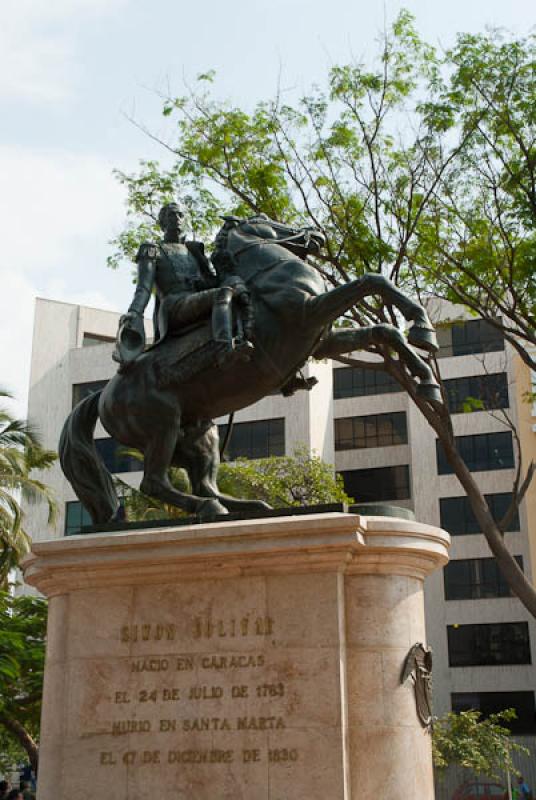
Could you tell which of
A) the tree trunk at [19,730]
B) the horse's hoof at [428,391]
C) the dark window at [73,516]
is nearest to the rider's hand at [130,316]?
the horse's hoof at [428,391]

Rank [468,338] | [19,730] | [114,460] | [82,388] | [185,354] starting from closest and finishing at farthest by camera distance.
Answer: [185,354]
[19,730]
[468,338]
[114,460]
[82,388]

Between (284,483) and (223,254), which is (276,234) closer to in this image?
(223,254)

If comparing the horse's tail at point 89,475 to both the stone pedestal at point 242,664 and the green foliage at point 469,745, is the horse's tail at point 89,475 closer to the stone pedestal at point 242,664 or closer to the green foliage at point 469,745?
the stone pedestal at point 242,664

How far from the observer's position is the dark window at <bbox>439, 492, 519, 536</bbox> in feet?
151

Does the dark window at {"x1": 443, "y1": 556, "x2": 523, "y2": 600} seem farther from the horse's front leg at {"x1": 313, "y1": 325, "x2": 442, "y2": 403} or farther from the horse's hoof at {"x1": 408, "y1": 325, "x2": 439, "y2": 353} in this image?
the horse's hoof at {"x1": 408, "y1": 325, "x2": 439, "y2": 353}

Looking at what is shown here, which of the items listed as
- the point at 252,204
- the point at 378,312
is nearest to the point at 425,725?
the point at 378,312

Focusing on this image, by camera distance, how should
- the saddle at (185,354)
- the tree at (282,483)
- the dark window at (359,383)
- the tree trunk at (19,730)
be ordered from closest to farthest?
the saddle at (185,354) → the tree trunk at (19,730) → the tree at (282,483) → the dark window at (359,383)

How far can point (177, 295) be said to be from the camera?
9602 millimetres

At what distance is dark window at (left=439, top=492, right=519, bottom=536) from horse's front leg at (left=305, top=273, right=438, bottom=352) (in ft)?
125

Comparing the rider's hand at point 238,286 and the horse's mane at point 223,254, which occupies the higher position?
the horse's mane at point 223,254

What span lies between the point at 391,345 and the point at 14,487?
23372mm

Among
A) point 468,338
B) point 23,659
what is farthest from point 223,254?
point 468,338

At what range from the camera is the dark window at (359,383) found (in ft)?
168

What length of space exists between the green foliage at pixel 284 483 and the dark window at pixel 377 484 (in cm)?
1499
